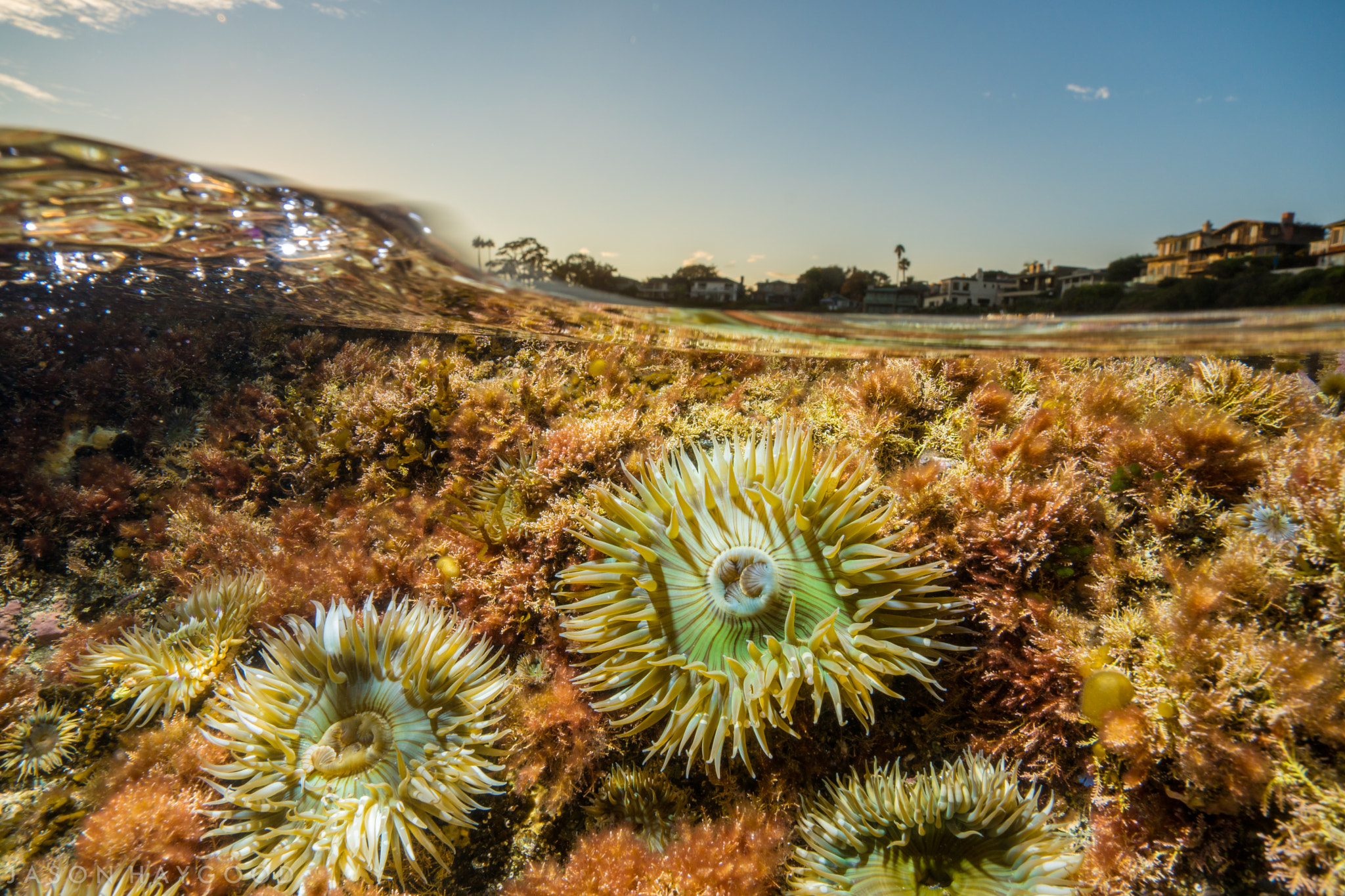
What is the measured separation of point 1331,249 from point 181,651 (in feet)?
22.4

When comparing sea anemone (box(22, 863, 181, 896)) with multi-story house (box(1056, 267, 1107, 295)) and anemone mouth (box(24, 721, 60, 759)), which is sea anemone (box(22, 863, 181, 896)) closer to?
anemone mouth (box(24, 721, 60, 759))

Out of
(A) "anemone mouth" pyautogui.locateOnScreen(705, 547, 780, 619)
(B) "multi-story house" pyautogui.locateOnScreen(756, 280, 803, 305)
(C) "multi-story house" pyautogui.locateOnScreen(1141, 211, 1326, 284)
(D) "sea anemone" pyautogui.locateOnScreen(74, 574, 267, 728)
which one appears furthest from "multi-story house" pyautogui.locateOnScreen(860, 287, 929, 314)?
(D) "sea anemone" pyautogui.locateOnScreen(74, 574, 267, 728)

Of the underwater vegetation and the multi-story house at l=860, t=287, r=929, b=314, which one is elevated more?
the multi-story house at l=860, t=287, r=929, b=314

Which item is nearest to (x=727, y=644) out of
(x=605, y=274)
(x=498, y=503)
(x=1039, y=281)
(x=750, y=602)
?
(x=750, y=602)

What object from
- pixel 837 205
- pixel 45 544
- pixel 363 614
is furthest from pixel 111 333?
pixel 837 205

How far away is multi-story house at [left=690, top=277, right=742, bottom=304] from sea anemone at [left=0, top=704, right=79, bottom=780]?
504 centimetres

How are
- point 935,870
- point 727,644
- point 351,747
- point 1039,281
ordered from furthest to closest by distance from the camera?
1. point 1039,281
2. point 351,747
3. point 727,644
4. point 935,870

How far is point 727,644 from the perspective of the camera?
2.38m

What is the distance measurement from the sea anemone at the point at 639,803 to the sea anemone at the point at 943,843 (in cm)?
63

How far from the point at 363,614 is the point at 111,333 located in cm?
482

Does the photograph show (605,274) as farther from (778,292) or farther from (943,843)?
(943,843)

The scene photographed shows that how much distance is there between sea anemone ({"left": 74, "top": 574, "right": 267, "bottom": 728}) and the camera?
347 cm

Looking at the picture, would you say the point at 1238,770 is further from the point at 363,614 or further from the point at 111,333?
the point at 111,333

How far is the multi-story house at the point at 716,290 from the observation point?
335 cm
